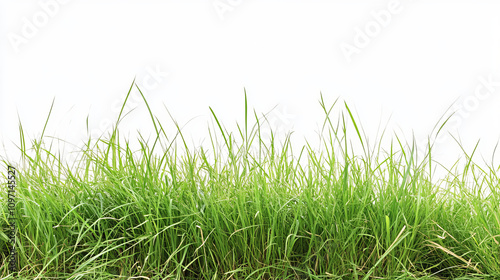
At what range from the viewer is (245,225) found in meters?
1.97

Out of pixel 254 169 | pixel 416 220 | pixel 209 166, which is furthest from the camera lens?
pixel 209 166

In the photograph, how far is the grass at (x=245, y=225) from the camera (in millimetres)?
1958

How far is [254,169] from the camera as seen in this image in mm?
2111

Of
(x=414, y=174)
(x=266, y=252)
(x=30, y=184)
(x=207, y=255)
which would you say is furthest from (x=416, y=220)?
(x=30, y=184)

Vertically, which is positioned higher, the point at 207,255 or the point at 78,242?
the point at 78,242

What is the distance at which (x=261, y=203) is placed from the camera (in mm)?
2059

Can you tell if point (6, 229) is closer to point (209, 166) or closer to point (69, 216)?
point (69, 216)

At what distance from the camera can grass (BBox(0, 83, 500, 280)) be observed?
6.42 ft

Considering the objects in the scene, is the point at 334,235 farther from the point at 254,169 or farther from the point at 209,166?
the point at 209,166

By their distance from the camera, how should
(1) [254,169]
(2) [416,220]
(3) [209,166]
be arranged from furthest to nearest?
1. (3) [209,166]
2. (1) [254,169]
3. (2) [416,220]

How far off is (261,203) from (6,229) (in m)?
1.28

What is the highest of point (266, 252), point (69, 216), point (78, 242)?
point (69, 216)

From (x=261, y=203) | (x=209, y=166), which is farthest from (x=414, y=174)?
(x=209, y=166)
